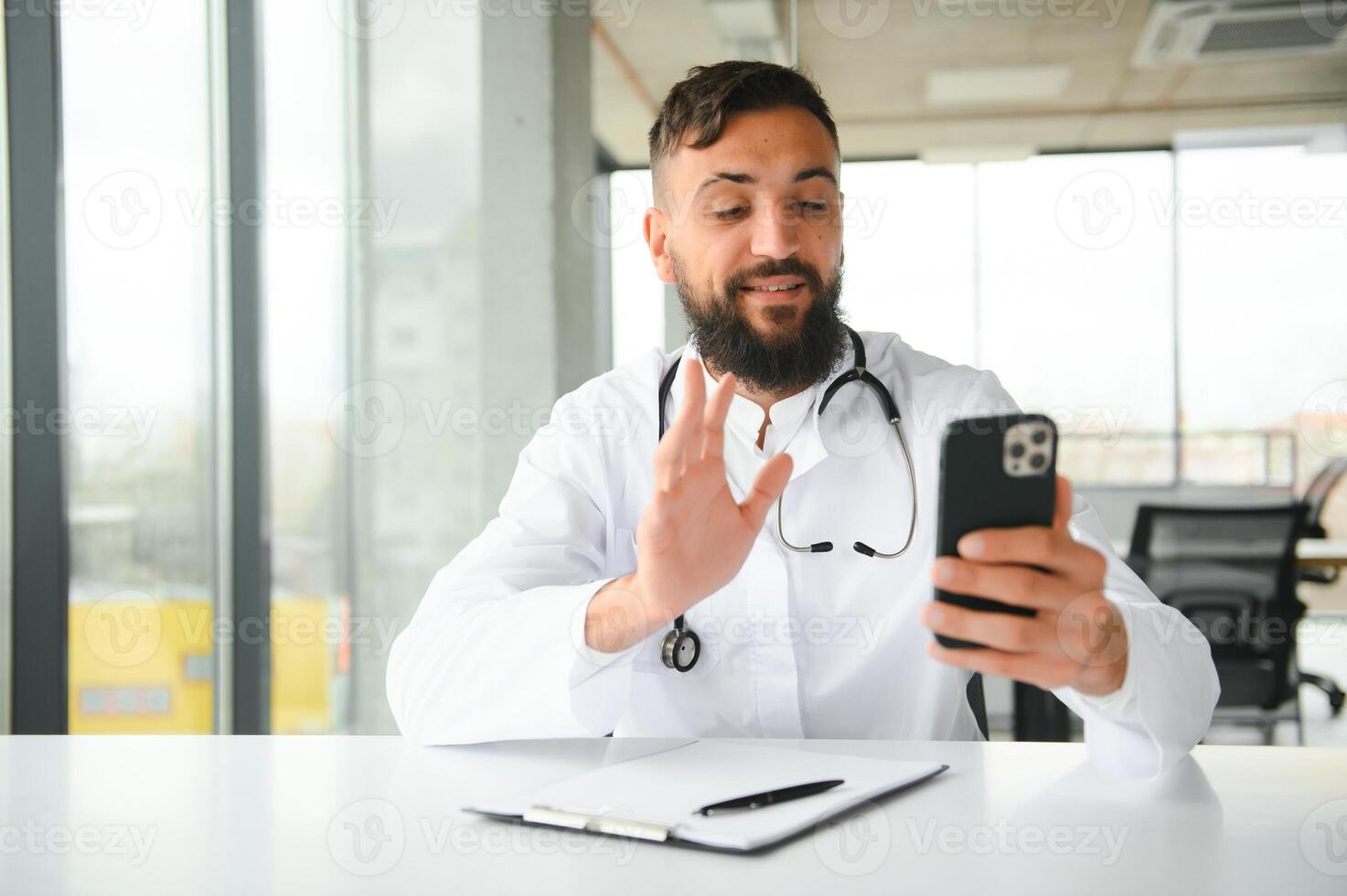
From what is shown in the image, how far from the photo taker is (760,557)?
Answer: 1604mm

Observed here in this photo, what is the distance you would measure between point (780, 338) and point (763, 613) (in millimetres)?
453

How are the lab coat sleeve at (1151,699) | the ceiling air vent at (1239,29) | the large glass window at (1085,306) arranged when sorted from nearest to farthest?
the lab coat sleeve at (1151,699) < the ceiling air vent at (1239,29) < the large glass window at (1085,306)

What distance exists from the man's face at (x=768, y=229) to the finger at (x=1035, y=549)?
2.64 feet

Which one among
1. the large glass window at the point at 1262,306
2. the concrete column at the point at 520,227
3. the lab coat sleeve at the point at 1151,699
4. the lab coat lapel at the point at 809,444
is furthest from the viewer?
the large glass window at the point at 1262,306

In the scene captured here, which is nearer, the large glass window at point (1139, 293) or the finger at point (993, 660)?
the finger at point (993, 660)

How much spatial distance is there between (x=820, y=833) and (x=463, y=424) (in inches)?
116

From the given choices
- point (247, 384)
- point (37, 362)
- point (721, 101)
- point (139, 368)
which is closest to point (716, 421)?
point (721, 101)

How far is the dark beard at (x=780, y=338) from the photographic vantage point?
1.74m

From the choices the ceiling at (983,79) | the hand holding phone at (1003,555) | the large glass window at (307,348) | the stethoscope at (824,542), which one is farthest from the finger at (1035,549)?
the ceiling at (983,79)

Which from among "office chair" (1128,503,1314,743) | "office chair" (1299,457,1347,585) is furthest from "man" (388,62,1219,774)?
"office chair" (1299,457,1347,585)

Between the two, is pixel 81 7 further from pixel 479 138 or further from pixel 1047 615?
pixel 1047 615

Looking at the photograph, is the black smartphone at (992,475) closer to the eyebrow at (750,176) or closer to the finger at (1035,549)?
the finger at (1035,549)

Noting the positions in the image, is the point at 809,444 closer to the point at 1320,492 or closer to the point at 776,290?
the point at 776,290

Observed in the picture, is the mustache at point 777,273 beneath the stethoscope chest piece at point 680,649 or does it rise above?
above
